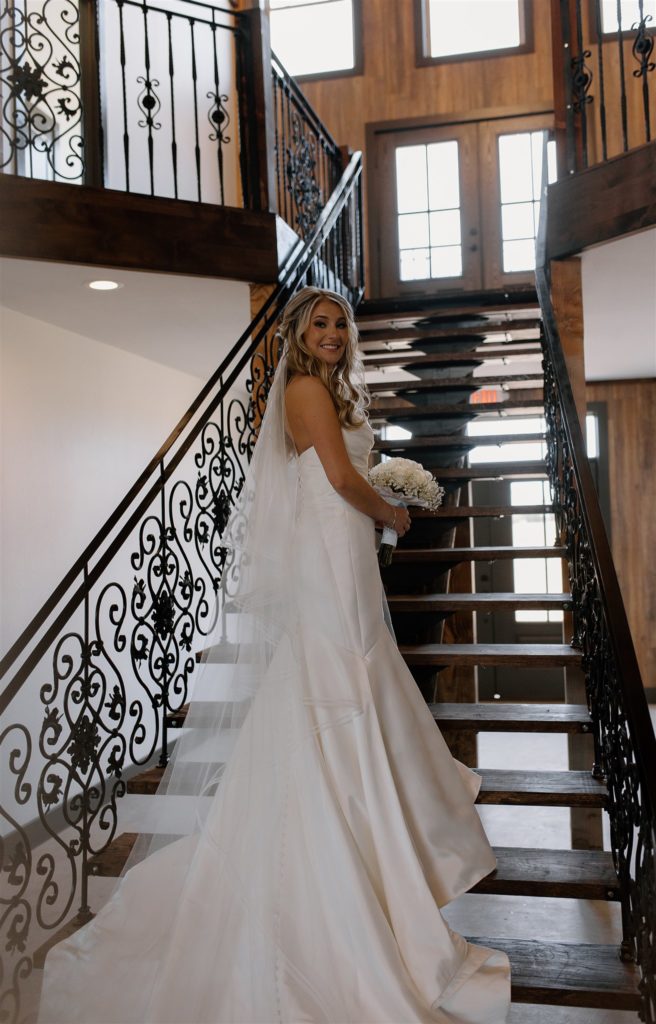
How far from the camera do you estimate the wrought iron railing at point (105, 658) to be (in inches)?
127

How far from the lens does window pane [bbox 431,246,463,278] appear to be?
31.7ft

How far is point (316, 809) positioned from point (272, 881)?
224mm

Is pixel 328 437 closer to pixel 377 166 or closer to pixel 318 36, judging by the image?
pixel 377 166

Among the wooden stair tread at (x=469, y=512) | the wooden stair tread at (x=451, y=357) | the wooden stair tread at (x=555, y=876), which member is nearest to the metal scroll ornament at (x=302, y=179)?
the wooden stair tread at (x=451, y=357)

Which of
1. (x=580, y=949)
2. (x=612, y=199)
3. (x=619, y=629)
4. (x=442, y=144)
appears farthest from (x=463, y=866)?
(x=442, y=144)

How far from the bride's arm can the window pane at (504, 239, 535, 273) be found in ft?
23.2

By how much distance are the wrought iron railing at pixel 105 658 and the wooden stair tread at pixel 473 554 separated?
3.24ft

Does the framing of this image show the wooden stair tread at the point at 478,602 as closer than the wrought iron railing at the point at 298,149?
Yes

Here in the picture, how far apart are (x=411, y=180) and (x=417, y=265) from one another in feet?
2.92

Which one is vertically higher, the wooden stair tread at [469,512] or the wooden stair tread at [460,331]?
the wooden stair tread at [460,331]

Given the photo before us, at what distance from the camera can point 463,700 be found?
21.4 ft

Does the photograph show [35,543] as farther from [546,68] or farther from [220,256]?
[546,68]

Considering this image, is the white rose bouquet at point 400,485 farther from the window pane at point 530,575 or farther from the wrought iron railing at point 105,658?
the window pane at point 530,575

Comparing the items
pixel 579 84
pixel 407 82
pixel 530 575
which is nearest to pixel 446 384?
pixel 579 84
